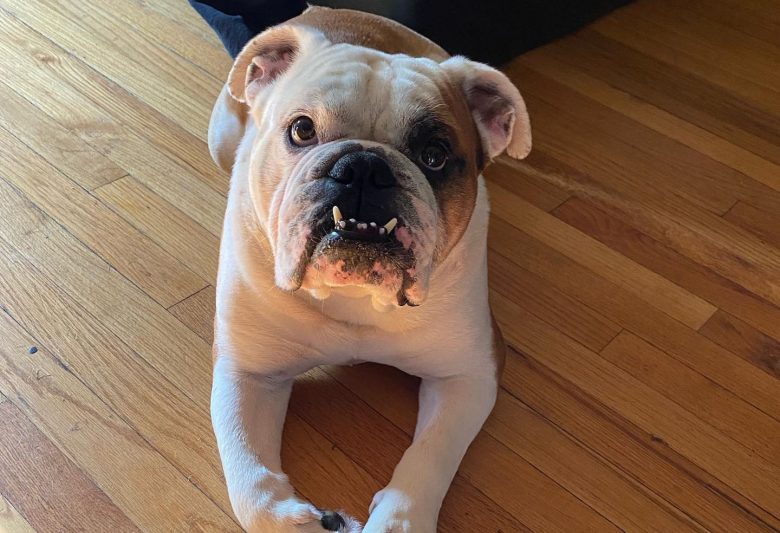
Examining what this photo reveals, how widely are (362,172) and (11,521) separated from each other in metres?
0.88

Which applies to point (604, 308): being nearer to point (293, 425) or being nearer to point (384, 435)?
point (384, 435)

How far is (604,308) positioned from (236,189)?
0.93 metres

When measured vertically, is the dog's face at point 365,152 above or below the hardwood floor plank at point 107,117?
above

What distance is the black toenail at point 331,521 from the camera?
4.95 feet

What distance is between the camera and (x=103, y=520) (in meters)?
1.59

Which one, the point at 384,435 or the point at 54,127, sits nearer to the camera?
the point at 384,435

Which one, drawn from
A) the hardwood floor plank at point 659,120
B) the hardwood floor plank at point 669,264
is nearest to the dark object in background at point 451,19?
the hardwood floor plank at point 659,120

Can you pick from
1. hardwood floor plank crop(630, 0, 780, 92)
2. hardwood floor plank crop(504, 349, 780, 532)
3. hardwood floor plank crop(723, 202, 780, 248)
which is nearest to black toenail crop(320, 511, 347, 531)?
hardwood floor plank crop(504, 349, 780, 532)

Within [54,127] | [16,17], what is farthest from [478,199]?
[16,17]

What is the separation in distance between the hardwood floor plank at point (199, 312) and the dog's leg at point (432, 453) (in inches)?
19.7

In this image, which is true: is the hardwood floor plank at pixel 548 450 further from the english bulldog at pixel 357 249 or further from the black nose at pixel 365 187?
the black nose at pixel 365 187

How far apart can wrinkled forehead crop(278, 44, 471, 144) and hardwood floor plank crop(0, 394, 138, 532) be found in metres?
0.79

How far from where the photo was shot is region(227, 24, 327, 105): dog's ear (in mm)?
1691

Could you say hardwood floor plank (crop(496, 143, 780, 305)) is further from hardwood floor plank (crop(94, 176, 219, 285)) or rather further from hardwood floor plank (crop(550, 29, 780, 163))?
hardwood floor plank (crop(94, 176, 219, 285))
